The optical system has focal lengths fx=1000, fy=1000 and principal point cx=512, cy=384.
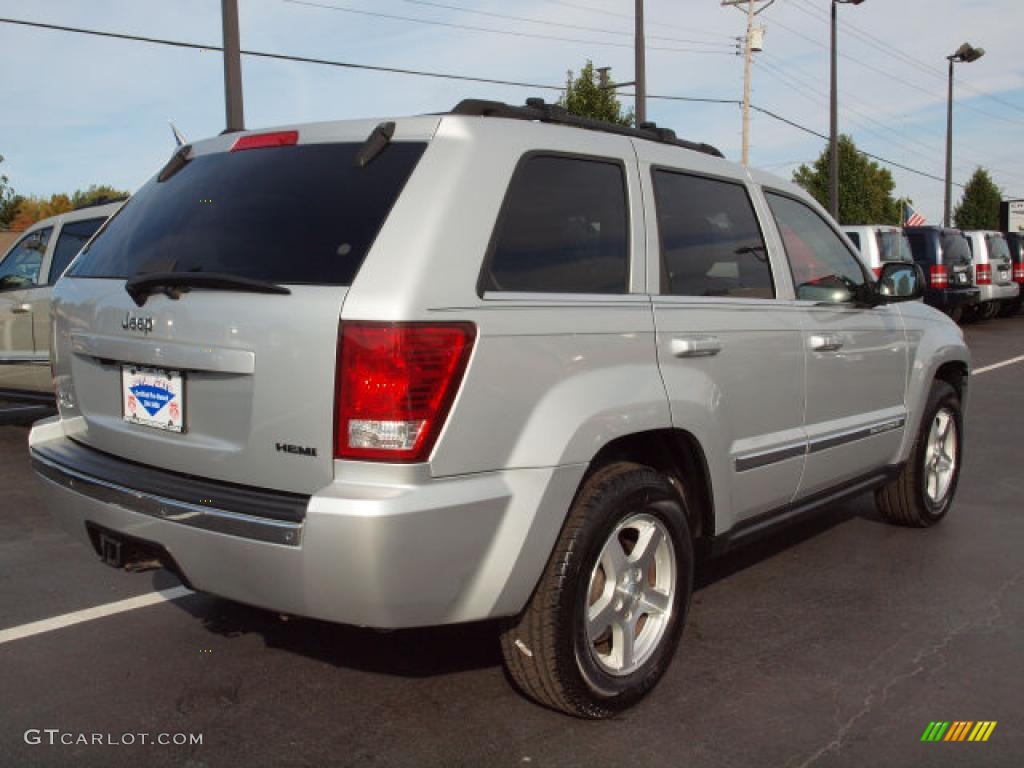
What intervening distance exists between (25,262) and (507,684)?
6.94m

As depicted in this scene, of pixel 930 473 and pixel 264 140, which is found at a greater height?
pixel 264 140

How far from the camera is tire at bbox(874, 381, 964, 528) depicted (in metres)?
5.31

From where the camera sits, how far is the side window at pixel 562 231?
2.96m

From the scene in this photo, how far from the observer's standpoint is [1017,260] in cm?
2758

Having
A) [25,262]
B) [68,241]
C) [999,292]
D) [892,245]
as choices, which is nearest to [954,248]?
[892,245]

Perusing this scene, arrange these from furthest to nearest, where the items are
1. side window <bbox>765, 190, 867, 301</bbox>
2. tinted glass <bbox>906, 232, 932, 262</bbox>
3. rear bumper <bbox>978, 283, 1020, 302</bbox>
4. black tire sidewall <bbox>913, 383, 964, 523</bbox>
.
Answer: rear bumper <bbox>978, 283, 1020, 302</bbox> < tinted glass <bbox>906, 232, 932, 262</bbox> < black tire sidewall <bbox>913, 383, 964, 523</bbox> < side window <bbox>765, 190, 867, 301</bbox>

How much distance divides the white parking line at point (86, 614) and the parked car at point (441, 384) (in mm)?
882

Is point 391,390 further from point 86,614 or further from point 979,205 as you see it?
point 979,205

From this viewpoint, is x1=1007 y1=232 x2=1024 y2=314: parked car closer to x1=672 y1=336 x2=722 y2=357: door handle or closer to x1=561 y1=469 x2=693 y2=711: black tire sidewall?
x1=672 y1=336 x2=722 y2=357: door handle

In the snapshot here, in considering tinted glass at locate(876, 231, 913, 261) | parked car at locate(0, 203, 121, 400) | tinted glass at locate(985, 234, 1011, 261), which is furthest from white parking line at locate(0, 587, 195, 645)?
tinted glass at locate(985, 234, 1011, 261)

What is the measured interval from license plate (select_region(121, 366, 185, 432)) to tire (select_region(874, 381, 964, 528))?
147 inches

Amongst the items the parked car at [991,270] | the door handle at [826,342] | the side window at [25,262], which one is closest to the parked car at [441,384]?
the door handle at [826,342]

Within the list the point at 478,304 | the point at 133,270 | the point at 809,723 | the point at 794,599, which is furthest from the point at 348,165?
the point at 794,599

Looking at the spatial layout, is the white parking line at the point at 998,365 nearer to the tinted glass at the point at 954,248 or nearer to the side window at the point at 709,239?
the tinted glass at the point at 954,248
